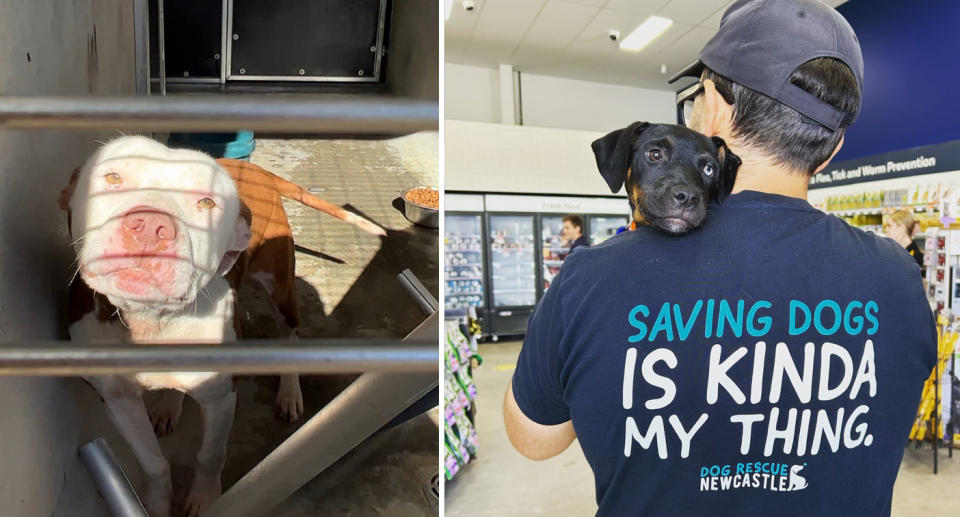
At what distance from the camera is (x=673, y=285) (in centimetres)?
87

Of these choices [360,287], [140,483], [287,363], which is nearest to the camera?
[287,363]

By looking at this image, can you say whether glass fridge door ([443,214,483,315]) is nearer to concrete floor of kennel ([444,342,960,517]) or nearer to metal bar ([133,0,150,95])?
concrete floor of kennel ([444,342,960,517])

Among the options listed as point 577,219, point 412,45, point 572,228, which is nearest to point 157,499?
point 412,45

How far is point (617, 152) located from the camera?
969mm

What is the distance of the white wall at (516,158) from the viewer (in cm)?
613

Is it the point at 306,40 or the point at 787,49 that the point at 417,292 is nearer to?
the point at 787,49

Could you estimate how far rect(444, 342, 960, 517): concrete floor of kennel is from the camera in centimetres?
268

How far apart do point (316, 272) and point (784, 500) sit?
1390mm

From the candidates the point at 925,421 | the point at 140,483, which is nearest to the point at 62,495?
the point at 140,483

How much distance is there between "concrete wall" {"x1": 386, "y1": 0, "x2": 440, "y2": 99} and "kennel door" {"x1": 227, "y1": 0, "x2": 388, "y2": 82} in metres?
0.11

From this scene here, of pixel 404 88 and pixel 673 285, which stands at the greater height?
pixel 404 88

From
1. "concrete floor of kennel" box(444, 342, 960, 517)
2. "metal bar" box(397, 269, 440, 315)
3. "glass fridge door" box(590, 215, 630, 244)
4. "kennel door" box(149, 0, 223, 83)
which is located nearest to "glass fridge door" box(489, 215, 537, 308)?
"glass fridge door" box(590, 215, 630, 244)

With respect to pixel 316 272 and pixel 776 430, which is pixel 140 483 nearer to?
pixel 316 272

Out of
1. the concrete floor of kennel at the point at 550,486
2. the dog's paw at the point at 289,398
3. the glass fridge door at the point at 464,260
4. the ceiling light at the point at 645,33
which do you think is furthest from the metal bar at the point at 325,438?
the glass fridge door at the point at 464,260
